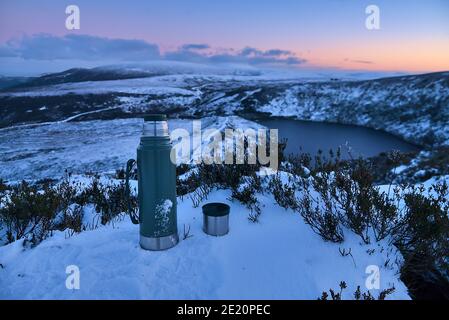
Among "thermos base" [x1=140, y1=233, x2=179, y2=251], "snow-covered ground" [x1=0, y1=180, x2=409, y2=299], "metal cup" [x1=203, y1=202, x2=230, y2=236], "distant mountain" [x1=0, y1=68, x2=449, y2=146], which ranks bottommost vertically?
"snow-covered ground" [x1=0, y1=180, x2=409, y2=299]

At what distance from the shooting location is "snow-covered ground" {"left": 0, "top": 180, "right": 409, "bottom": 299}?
285 cm

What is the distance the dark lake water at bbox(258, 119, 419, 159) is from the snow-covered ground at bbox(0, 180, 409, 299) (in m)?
14.7

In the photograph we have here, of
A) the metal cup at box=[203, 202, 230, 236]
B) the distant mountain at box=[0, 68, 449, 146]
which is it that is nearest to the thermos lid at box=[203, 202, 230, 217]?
the metal cup at box=[203, 202, 230, 236]

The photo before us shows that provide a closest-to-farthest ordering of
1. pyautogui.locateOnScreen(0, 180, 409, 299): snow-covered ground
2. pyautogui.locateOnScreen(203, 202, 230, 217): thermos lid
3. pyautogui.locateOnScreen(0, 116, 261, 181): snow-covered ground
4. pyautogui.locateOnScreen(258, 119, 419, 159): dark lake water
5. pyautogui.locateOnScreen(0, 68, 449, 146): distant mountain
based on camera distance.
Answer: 1. pyautogui.locateOnScreen(0, 180, 409, 299): snow-covered ground
2. pyautogui.locateOnScreen(203, 202, 230, 217): thermos lid
3. pyautogui.locateOnScreen(0, 116, 261, 181): snow-covered ground
4. pyautogui.locateOnScreen(258, 119, 419, 159): dark lake water
5. pyautogui.locateOnScreen(0, 68, 449, 146): distant mountain

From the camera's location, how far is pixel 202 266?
10.6 feet

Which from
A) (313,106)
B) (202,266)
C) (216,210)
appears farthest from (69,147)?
(313,106)

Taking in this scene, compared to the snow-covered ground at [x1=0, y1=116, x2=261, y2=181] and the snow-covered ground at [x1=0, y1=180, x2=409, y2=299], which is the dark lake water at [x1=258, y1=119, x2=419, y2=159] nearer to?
the snow-covered ground at [x1=0, y1=116, x2=261, y2=181]

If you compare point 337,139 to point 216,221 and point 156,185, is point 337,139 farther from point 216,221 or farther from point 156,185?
point 156,185

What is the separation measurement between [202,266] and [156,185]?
0.97 metres

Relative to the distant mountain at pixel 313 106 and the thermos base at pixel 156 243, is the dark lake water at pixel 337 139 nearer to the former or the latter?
the distant mountain at pixel 313 106

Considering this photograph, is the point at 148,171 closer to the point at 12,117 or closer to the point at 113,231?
the point at 113,231

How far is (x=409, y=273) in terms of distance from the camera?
321 centimetres

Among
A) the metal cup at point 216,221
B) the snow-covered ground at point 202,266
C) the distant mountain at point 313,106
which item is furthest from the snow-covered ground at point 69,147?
the metal cup at point 216,221
